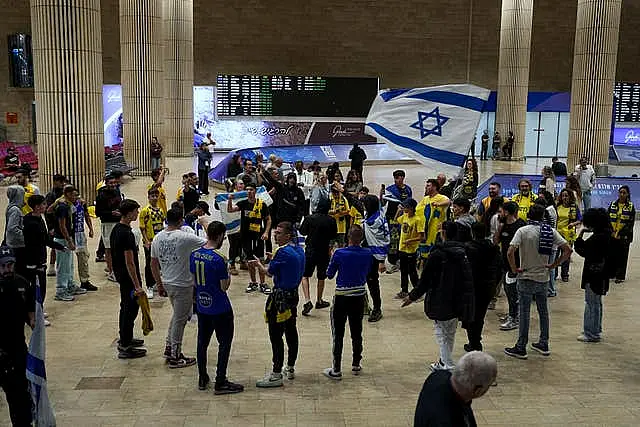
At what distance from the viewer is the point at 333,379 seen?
23.1 ft

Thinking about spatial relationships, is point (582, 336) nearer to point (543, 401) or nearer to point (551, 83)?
point (543, 401)

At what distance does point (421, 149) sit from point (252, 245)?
3100 millimetres

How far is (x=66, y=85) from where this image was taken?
1573 centimetres

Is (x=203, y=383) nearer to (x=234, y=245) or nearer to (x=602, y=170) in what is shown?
(x=234, y=245)

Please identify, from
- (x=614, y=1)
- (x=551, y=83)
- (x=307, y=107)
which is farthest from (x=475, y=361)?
(x=551, y=83)

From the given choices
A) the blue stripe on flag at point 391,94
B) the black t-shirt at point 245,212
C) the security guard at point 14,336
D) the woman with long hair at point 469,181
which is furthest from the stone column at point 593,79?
the security guard at point 14,336

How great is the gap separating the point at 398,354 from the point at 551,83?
112 ft

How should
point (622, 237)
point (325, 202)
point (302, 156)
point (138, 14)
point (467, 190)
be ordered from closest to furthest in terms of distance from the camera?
point (325, 202), point (622, 237), point (467, 190), point (138, 14), point (302, 156)

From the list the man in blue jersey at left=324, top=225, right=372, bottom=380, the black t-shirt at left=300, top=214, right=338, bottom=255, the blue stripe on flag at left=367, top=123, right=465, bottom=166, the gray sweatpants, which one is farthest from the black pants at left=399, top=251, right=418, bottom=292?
the gray sweatpants

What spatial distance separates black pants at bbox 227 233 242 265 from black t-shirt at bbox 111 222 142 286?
134 inches

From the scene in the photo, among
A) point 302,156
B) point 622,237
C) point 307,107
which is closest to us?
point 622,237

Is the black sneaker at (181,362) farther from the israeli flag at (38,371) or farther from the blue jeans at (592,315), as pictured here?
the blue jeans at (592,315)

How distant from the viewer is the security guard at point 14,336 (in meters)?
5.27

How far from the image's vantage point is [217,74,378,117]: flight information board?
36312mm
